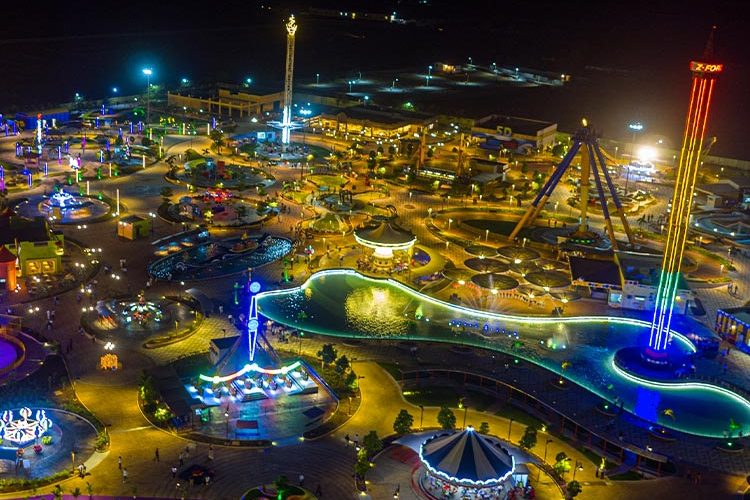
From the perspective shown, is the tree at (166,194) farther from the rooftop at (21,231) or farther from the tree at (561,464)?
the tree at (561,464)

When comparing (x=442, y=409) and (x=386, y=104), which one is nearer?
(x=442, y=409)

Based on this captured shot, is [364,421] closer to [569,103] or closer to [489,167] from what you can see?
[489,167]

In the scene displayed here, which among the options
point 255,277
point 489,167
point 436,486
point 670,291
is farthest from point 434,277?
point 489,167

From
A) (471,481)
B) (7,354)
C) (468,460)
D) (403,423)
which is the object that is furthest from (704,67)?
(7,354)

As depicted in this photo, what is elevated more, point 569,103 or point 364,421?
point 569,103

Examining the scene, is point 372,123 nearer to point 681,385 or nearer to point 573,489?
point 681,385

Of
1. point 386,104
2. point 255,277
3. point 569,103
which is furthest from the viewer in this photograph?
point 569,103

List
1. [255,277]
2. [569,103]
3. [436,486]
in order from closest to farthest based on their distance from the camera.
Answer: [436,486] → [255,277] → [569,103]

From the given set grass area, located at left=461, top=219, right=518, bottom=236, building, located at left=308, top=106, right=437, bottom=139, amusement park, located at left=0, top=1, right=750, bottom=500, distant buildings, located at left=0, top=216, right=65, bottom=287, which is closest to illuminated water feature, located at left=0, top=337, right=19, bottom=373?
amusement park, located at left=0, top=1, right=750, bottom=500
